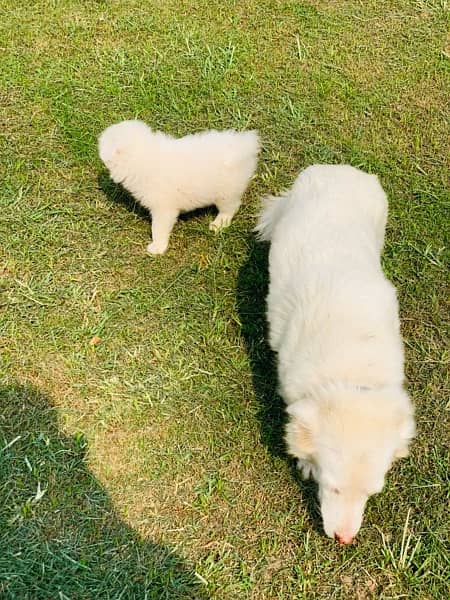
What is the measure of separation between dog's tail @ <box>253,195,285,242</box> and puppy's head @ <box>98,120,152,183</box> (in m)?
0.99

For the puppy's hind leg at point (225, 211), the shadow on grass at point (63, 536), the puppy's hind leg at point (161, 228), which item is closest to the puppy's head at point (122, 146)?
the puppy's hind leg at point (161, 228)

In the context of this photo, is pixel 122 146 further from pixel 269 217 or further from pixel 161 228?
pixel 269 217

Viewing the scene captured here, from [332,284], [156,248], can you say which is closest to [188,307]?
[156,248]

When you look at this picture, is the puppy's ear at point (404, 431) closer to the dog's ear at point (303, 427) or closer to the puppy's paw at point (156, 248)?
the dog's ear at point (303, 427)

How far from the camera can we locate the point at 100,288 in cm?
473

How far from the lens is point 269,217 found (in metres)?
4.81

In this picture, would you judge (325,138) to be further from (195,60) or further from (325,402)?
(325,402)

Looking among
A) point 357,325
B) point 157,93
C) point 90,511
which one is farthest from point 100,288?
point 157,93

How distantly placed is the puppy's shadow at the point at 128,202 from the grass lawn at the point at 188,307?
2cm

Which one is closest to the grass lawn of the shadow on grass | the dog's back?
the shadow on grass

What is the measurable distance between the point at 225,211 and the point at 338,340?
6.59ft

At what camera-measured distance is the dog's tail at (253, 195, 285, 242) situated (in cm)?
468

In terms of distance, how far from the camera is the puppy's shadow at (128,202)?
5285 millimetres

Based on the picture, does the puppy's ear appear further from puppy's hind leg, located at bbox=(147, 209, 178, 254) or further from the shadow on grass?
puppy's hind leg, located at bbox=(147, 209, 178, 254)
